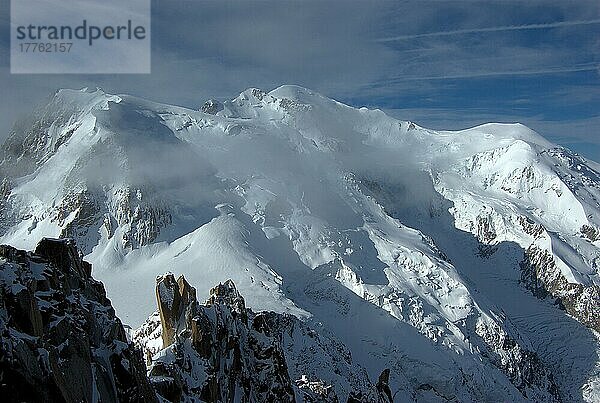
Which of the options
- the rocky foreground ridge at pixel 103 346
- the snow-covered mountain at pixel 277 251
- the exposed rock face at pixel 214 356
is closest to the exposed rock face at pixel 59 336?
the rocky foreground ridge at pixel 103 346

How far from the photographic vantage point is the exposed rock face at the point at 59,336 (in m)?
21.8

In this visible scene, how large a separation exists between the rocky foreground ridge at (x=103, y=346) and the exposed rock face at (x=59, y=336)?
0.05 m

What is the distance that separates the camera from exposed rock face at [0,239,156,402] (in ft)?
71.4

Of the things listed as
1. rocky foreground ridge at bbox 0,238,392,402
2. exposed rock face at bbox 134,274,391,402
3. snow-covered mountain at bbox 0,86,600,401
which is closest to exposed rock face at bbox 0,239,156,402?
rocky foreground ridge at bbox 0,238,392,402

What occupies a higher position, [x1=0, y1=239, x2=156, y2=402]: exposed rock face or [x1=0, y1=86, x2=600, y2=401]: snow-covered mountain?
[x1=0, y1=239, x2=156, y2=402]: exposed rock face

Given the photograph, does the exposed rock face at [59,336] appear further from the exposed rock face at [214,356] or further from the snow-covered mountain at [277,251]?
the snow-covered mountain at [277,251]

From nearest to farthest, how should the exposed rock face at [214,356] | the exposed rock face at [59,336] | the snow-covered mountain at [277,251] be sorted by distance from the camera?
1. the exposed rock face at [59,336]
2. the exposed rock face at [214,356]
3. the snow-covered mountain at [277,251]

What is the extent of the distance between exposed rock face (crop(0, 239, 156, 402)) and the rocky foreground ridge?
5 centimetres

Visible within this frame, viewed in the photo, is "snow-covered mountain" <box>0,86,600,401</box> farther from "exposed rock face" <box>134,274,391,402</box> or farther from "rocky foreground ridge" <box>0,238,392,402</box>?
"rocky foreground ridge" <box>0,238,392,402</box>

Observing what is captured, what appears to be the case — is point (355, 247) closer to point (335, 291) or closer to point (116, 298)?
point (335, 291)

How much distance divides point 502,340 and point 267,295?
6954 centimetres

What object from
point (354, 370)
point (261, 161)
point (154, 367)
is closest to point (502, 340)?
point (354, 370)

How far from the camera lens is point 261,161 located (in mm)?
193000

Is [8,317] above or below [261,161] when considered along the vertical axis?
above
